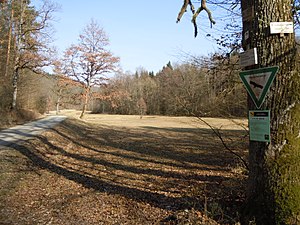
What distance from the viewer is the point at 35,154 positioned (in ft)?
32.3

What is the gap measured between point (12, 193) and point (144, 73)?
252 ft

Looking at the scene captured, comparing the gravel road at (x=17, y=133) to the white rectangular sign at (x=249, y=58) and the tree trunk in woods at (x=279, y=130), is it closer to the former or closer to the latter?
the white rectangular sign at (x=249, y=58)

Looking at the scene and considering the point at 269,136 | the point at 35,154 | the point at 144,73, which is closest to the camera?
the point at 269,136

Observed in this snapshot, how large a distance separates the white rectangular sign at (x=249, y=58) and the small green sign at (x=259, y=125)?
26.1 inches

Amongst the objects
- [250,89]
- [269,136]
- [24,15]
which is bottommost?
[269,136]

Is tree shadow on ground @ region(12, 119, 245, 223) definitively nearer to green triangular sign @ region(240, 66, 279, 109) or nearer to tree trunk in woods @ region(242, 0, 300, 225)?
tree trunk in woods @ region(242, 0, 300, 225)

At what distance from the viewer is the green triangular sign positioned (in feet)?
10.4

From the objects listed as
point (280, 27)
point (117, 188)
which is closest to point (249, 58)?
point (280, 27)

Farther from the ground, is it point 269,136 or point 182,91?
point 182,91

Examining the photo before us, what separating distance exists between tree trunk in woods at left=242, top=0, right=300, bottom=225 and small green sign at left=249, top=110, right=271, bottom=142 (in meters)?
0.06

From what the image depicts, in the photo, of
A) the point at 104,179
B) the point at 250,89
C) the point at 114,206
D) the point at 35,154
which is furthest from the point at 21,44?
the point at 250,89

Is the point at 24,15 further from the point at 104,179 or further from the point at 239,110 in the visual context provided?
the point at 239,110

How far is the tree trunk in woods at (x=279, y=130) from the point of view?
311cm

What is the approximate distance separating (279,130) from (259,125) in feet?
0.81
